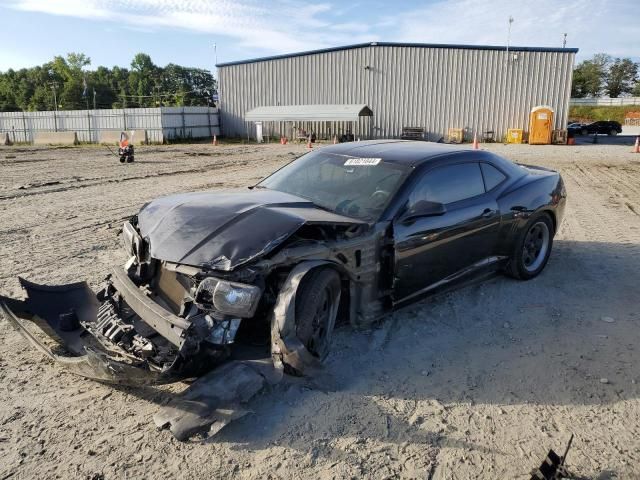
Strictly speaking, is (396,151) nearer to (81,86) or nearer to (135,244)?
(135,244)

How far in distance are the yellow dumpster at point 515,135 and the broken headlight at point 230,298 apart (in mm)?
30136

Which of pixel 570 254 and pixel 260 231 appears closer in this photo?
pixel 260 231

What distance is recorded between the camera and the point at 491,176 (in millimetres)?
5020

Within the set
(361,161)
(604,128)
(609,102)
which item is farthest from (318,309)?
(609,102)

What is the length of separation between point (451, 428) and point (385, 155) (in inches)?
98.9

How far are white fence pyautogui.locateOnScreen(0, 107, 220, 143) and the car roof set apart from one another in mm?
29253

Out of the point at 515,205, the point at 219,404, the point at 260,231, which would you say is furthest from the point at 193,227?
the point at 515,205

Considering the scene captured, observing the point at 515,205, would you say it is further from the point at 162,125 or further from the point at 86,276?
the point at 162,125

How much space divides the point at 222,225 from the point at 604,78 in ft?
321

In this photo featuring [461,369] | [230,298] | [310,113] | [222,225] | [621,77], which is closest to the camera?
[230,298]

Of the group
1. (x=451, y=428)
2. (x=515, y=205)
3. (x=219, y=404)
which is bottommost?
(x=451, y=428)

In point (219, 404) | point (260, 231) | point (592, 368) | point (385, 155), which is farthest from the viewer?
point (385, 155)

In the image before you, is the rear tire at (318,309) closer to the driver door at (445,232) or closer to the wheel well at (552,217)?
the driver door at (445,232)

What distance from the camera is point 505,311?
183 inches
